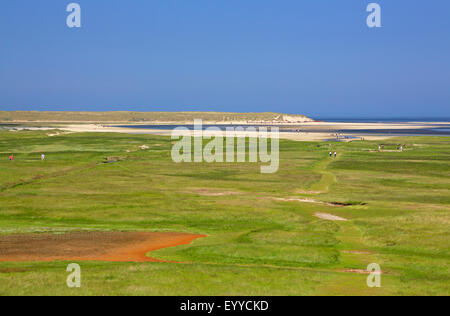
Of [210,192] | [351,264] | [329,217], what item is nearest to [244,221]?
[329,217]

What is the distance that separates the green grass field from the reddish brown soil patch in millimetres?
1503

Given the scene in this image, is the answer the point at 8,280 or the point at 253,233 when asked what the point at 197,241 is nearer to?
the point at 253,233

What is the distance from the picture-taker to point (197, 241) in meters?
31.5

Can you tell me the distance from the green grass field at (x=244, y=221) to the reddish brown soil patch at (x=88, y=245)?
4.93 feet

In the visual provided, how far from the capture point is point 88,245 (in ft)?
96.8

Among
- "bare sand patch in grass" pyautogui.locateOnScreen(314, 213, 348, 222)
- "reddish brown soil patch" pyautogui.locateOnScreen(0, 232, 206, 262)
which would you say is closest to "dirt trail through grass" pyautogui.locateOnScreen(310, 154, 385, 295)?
"bare sand patch in grass" pyautogui.locateOnScreen(314, 213, 348, 222)

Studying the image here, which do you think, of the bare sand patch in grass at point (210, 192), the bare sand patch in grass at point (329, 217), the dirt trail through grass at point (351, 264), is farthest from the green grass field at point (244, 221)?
the bare sand patch in grass at point (329, 217)

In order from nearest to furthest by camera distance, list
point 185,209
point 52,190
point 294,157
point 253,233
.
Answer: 1. point 253,233
2. point 185,209
3. point 52,190
4. point 294,157

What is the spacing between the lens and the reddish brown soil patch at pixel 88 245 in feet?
88.6

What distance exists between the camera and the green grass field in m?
22.0
